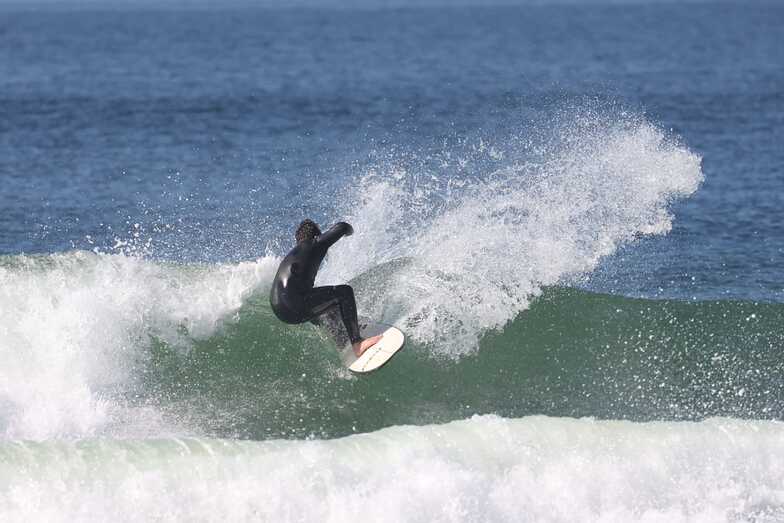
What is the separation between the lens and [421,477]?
9109 mm

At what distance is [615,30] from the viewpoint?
90500mm

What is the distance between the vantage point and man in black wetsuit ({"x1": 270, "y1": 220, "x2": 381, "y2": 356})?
10766mm

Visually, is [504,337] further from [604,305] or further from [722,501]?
[722,501]

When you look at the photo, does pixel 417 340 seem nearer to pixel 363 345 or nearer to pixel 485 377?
pixel 485 377

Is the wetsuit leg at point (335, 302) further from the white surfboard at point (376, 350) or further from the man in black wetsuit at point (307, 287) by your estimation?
the white surfboard at point (376, 350)

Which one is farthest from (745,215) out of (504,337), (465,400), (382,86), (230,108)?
(382,86)

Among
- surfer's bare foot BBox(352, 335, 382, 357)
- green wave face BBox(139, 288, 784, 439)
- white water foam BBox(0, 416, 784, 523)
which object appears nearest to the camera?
white water foam BBox(0, 416, 784, 523)

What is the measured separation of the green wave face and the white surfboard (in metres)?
0.35

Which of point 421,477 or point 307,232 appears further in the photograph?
point 307,232

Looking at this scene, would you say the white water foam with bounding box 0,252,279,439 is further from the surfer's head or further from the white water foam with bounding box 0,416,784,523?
the surfer's head

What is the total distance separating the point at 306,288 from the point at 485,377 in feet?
7.12

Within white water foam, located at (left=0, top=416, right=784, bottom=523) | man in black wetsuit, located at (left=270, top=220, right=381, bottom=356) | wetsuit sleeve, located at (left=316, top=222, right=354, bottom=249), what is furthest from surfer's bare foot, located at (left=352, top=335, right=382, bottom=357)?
white water foam, located at (left=0, top=416, right=784, bottom=523)

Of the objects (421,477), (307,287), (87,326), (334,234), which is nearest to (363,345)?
(307,287)

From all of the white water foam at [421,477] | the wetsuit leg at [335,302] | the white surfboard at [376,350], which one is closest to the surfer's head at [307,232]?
the wetsuit leg at [335,302]
